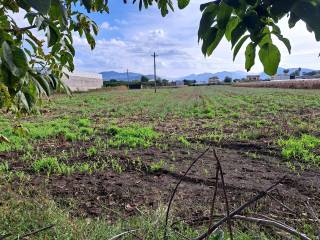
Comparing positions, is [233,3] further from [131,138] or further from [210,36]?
[131,138]

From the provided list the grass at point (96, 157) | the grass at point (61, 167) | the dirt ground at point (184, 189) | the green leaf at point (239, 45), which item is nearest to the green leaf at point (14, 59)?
the green leaf at point (239, 45)

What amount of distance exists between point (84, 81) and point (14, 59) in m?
62.5

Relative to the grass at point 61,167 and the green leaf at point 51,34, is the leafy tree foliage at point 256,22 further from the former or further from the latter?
the grass at point 61,167

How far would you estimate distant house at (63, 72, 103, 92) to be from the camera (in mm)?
53662

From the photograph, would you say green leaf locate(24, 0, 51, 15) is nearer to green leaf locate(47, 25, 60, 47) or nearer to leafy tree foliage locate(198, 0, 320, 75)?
leafy tree foliage locate(198, 0, 320, 75)

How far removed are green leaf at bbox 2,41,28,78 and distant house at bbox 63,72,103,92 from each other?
1993 inches

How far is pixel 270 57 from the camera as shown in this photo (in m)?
1.20

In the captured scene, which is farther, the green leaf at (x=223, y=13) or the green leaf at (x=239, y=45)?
the green leaf at (x=239, y=45)

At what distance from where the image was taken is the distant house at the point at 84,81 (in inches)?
2113

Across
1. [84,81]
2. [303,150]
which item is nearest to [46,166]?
[303,150]

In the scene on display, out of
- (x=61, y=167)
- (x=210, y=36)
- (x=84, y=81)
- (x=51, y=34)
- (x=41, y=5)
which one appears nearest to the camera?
(x=41, y=5)

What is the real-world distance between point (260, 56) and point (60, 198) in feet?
11.1

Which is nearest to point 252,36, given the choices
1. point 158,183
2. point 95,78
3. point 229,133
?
point 158,183

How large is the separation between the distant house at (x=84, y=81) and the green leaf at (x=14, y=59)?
166 feet
